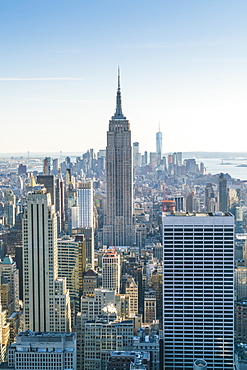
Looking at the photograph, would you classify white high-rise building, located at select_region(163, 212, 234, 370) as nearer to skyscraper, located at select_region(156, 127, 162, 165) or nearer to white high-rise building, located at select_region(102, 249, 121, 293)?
white high-rise building, located at select_region(102, 249, 121, 293)

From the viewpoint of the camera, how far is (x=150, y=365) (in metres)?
10.6

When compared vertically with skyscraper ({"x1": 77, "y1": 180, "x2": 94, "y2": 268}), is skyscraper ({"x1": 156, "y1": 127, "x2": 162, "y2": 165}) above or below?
above

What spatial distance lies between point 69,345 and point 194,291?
9.09ft

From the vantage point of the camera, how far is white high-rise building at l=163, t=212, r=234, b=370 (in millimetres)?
11273

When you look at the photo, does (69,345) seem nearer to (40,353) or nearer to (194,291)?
(40,353)

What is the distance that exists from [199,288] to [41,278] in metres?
3.53

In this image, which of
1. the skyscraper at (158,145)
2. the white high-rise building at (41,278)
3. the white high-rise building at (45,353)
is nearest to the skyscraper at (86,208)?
the skyscraper at (158,145)

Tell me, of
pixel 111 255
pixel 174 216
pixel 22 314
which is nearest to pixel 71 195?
pixel 111 255

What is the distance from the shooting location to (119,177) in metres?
28.2

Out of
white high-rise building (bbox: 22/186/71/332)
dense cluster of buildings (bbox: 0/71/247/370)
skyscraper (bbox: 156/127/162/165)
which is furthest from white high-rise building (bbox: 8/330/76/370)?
skyscraper (bbox: 156/127/162/165)

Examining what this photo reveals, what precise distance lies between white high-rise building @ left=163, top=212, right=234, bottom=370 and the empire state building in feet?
51.5

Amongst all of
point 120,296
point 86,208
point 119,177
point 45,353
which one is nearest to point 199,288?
point 45,353

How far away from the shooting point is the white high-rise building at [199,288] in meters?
11.3

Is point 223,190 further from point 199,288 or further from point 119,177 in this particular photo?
point 199,288
